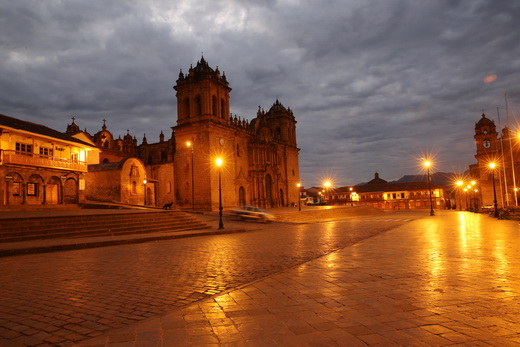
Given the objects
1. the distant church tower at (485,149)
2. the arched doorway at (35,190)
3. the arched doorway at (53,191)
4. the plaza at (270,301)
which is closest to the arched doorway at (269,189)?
the arched doorway at (53,191)

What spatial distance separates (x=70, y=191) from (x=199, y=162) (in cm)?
1424

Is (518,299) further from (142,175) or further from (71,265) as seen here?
(142,175)

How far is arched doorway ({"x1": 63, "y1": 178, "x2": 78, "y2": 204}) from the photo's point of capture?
30809 millimetres

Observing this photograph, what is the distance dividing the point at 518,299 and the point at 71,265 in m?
9.79

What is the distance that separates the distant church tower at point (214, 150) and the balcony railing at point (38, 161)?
12.9 meters

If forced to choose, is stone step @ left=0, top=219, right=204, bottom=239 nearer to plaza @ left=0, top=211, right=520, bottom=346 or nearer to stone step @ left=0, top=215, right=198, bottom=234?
stone step @ left=0, top=215, right=198, bottom=234

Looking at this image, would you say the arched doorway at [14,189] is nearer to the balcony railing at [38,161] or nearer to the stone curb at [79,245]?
the balcony railing at [38,161]

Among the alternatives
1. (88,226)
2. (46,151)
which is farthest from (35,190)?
(88,226)

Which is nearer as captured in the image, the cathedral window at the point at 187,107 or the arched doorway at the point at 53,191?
the arched doorway at the point at 53,191

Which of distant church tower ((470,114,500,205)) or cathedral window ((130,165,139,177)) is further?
distant church tower ((470,114,500,205))

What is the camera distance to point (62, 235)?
15664mm

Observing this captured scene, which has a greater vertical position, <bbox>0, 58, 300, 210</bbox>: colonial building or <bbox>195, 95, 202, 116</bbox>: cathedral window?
<bbox>195, 95, 202, 116</bbox>: cathedral window

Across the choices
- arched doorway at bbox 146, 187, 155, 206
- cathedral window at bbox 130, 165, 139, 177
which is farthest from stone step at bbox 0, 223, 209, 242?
arched doorway at bbox 146, 187, 155, 206

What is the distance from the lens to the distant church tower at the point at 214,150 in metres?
40.4
